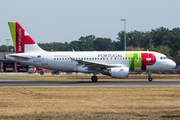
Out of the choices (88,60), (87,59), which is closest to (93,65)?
(88,60)

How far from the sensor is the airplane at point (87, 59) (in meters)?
36.1

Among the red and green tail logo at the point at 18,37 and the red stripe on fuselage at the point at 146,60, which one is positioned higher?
the red and green tail logo at the point at 18,37

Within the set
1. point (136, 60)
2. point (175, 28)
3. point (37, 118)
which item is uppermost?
point (175, 28)

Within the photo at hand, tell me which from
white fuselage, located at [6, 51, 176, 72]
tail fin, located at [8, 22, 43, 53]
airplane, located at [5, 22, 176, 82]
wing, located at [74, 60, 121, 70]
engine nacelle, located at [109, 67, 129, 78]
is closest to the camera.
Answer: engine nacelle, located at [109, 67, 129, 78]

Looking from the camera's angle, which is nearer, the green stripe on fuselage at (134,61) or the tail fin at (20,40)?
the green stripe on fuselage at (134,61)

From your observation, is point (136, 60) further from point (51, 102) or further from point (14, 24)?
point (51, 102)

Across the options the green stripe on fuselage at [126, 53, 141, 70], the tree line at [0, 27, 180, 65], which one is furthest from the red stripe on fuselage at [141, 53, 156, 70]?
the tree line at [0, 27, 180, 65]

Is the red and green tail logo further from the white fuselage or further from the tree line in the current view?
the tree line

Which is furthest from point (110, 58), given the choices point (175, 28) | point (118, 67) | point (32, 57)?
point (175, 28)

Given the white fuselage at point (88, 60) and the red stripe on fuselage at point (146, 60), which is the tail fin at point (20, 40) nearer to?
the white fuselage at point (88, 60)

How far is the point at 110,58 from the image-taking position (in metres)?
36.5

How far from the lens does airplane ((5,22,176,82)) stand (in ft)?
119

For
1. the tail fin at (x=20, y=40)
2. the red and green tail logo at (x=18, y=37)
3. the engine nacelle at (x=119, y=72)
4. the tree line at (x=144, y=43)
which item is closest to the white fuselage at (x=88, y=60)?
the tail fin at (x=20, y=40)

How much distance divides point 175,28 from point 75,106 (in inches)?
5045
